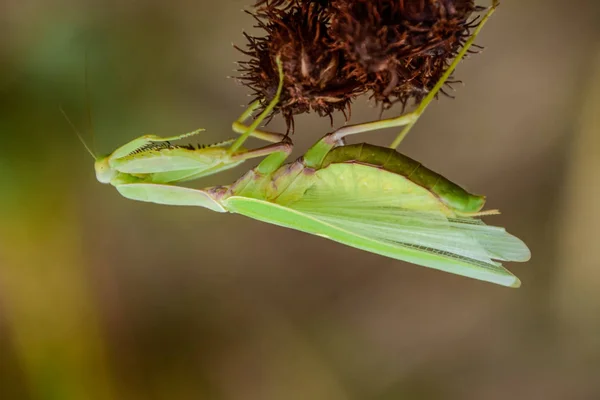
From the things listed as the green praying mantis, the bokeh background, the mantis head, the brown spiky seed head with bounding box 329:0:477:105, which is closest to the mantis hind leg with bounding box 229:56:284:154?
the green praying mantis

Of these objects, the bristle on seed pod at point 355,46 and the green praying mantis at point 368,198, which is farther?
the green praying mantis at point 368,198

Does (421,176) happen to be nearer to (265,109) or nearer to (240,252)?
(265,109)

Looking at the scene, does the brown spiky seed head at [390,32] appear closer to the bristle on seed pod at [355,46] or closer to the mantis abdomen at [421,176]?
the bristle on seed pod at [355,46]

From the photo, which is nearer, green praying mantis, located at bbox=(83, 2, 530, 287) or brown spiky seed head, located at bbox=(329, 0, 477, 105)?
brown spiky seed head, located at bbox=(329, 0, 477, 105)

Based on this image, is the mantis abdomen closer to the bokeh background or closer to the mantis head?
the mantis head

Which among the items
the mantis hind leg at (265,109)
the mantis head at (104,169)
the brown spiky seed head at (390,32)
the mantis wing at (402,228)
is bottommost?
the mantis wing at (402,228)

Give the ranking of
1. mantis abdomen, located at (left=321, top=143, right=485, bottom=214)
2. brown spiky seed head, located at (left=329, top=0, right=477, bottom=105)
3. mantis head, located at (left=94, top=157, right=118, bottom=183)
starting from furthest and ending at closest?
mantis head, located at (left=94, top=157, right=118, bottom=183)
mantis abdomen, located at (left=321, top=143, right=485, bottom=214)
brown spiky seed head, located at (left=329, top=0, right=477, bottom=105)

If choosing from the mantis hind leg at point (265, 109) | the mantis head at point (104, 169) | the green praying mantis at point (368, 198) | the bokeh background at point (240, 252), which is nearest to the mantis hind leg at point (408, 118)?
the green praying mantis at point (368, 198)
